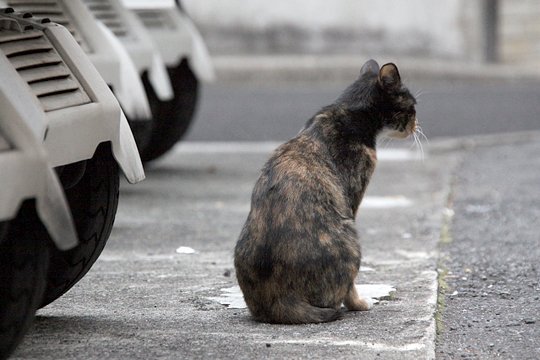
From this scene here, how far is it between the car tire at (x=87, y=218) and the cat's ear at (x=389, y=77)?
45.2 inches

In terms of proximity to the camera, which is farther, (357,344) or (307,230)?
(307,230)

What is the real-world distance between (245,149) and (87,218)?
A: 557cm

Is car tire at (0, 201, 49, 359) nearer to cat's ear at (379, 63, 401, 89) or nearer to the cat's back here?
the cat's back

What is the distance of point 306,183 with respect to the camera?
13.6ft

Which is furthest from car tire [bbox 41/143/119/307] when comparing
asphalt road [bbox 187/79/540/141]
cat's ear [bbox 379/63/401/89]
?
asphalt road [bbox 187/79/540/141]

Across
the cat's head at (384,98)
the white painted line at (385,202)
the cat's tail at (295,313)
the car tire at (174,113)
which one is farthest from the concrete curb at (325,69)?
the cat's tail at (295,313)

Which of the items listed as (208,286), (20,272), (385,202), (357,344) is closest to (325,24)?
(385,202)

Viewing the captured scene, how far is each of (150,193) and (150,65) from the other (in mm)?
897

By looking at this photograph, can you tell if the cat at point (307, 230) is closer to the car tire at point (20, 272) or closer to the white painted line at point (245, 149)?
the car tire at point (20, 272)

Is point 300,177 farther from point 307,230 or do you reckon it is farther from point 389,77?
point 389,77

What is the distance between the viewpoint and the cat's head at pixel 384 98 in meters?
4.53

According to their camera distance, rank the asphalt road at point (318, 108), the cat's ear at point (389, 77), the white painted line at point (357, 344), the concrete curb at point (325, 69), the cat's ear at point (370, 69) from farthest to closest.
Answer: the concrete curb at point (325, 69), the asphalt road at point (318, 108), the cat's ear at point (370, 69), the cat's ear at point (389, 77), the white painted line at point (357, 344)

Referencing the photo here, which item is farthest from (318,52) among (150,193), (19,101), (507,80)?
(19,101)

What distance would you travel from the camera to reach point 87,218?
3.96 metres
